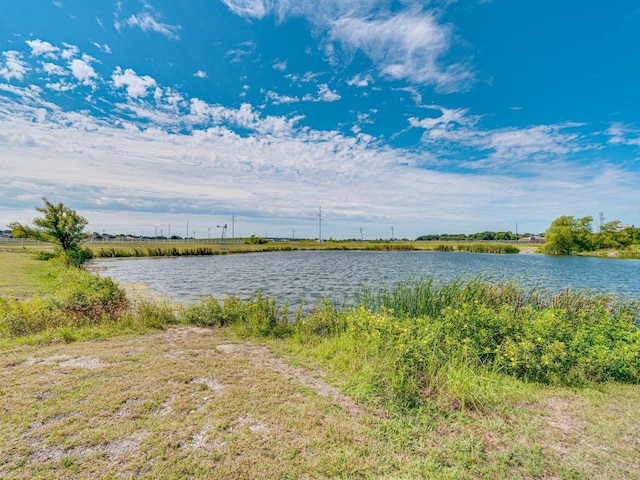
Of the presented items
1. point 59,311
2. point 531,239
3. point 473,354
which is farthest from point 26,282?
point 531,239

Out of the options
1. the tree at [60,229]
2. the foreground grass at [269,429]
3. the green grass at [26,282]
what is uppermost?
the tree at [60,229]

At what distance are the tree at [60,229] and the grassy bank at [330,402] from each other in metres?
24.5

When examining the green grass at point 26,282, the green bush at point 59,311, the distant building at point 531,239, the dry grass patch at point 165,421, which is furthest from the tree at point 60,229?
the distant building at point 531,239

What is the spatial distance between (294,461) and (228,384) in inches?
93.6

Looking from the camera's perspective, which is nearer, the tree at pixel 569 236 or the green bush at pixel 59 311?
the green bush at pixel 59 311

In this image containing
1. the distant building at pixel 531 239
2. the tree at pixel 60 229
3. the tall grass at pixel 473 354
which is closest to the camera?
the tall grass at pixel 473 354

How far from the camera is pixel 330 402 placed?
193 inches

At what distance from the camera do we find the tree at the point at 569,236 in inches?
2859

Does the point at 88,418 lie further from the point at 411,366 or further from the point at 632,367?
the point at 632,367

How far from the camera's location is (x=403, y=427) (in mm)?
4242

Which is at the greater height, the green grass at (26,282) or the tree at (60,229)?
the tree at (60,229)

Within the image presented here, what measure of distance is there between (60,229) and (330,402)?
33.4 meters

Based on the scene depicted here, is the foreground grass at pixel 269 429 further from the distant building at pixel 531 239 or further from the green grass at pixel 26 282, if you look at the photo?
the distant building at pixel 531 239

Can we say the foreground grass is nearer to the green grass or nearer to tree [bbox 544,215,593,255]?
the green grass
